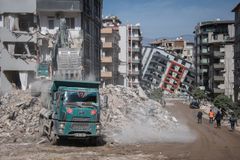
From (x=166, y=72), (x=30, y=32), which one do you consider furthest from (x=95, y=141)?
(x=166, y=72)

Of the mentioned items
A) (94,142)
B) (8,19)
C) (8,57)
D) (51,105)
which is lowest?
(94,142)

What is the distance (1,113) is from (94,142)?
25.4 feet

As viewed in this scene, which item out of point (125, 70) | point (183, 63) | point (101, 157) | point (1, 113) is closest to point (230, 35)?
point (125, 70)

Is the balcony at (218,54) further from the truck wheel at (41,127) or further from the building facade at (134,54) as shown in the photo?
the truck wheel at (41,127)

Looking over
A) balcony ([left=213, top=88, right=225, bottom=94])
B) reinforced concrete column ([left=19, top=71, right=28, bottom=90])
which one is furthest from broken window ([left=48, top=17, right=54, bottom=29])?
balcony ([left=213, top=88, right=225, bottom=94])

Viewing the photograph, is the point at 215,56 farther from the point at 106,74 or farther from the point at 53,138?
the point at 53,138

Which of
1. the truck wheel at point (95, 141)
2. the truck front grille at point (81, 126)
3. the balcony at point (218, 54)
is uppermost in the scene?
the balcony at point (218, 54)

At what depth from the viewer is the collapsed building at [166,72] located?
127m

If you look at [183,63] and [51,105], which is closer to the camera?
[51,105]

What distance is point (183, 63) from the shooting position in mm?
128250

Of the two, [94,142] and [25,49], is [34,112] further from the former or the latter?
[25,49]

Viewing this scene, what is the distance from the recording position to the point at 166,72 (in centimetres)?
12781

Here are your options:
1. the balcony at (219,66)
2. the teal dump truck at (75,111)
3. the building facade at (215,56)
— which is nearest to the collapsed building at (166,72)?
the building facade at (215,56)

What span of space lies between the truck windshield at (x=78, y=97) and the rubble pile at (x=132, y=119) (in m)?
3.88
